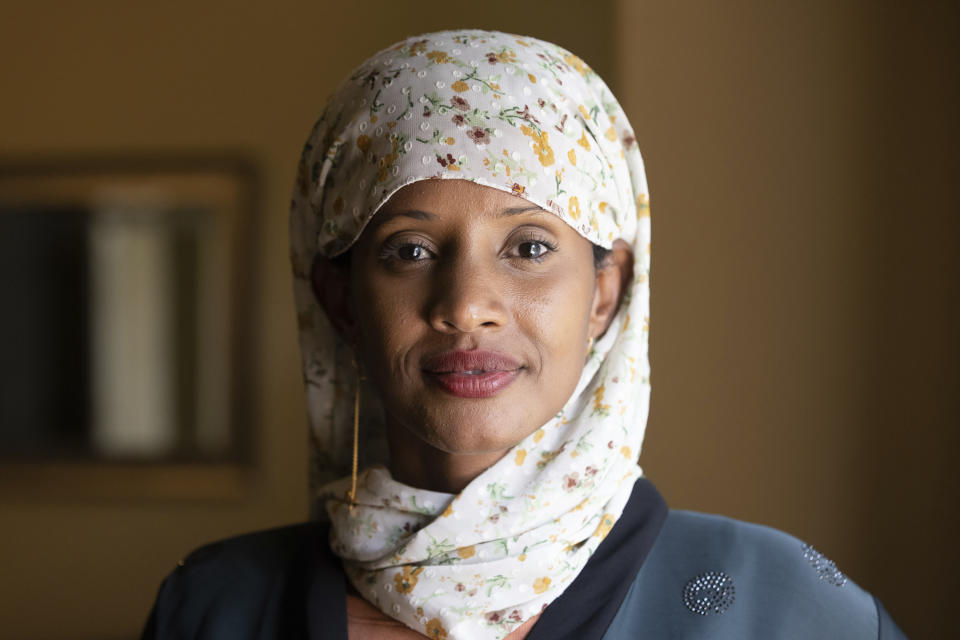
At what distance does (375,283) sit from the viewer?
116cm

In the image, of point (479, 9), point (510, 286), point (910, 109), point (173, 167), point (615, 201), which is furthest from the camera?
point (173, 167)

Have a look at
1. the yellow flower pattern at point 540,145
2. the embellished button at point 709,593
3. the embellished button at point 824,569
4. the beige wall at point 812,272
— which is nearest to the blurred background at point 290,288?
the beige wall at point 812,272

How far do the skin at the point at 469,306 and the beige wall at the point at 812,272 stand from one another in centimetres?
103

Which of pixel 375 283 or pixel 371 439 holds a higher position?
pixel 375 283

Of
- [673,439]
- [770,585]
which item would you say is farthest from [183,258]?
[770,585]

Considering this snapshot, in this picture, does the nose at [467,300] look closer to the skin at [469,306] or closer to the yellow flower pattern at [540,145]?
the skin at [469,306]

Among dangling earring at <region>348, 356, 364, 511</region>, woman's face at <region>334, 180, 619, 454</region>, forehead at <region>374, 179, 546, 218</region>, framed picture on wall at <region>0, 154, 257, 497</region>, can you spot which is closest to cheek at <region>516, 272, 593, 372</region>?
woman's face at <region>334, 180, 619, 454</region>

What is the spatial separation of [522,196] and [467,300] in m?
0.15

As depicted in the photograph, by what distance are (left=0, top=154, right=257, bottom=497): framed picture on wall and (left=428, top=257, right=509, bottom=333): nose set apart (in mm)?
2091

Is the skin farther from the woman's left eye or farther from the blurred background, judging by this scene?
the blurred background

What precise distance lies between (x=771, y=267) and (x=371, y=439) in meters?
1.13

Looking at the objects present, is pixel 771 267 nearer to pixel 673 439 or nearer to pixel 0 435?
pixel 673 439

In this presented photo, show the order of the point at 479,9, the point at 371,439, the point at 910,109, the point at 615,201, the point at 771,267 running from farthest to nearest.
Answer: the point at 479,9 < the point at 771,267 < the point at 910,109 < the point at 371,439 < the point at 615,201

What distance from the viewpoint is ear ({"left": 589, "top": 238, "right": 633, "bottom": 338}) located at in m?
1.27
